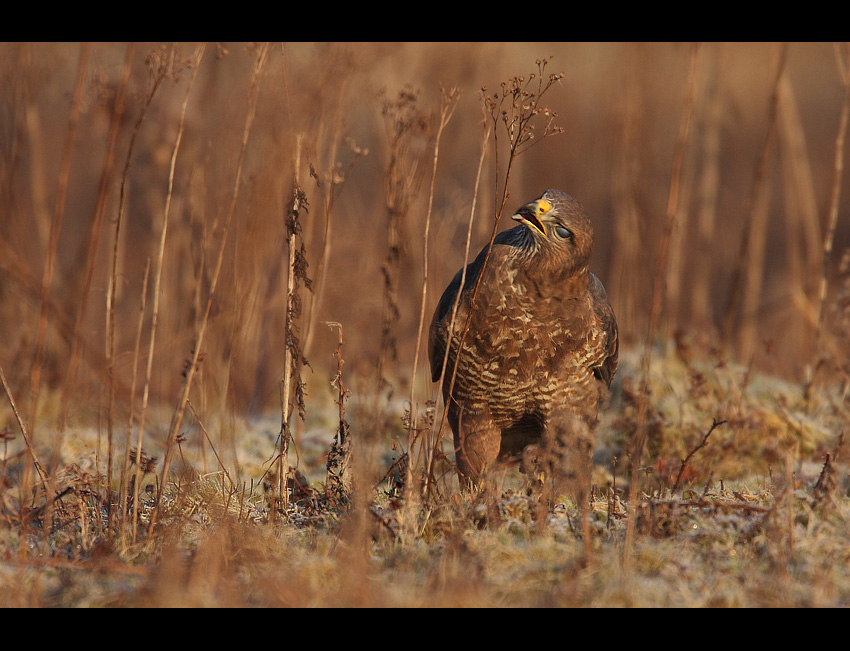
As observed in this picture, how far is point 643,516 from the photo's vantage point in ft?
11.2

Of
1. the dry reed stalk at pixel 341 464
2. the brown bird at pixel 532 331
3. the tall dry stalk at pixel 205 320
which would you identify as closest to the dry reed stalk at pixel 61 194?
the tall dry stalk at pixel 205 320

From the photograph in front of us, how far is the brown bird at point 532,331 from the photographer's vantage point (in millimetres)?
3936

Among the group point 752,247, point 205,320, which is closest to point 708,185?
point 752,247

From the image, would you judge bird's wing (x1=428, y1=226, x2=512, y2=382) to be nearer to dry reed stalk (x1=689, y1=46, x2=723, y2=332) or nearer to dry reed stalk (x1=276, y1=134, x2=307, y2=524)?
dry reed stalk (x1=276, y1=134, x2=307, y2=524)

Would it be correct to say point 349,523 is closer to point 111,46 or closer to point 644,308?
point 644,308

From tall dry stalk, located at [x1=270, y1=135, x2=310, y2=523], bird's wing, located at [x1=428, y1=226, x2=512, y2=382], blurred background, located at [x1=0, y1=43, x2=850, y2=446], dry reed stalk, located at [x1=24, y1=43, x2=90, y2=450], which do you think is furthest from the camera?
blurred background, located at [x1=0, y1=43, x2=850, y2=446]

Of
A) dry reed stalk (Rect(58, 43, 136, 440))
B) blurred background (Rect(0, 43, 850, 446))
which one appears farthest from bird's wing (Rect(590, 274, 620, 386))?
dry reed stalk (Rect(58, 43, 136, 440))

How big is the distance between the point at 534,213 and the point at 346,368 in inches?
146

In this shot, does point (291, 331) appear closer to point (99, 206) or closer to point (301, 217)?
point (99, 206)

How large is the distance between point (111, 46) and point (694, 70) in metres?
5.37

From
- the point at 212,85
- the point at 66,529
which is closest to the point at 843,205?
the point at 212,85

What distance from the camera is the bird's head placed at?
3.87 m

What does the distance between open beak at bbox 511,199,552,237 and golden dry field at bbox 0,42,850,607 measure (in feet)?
0.44

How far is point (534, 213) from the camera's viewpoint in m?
3.86
